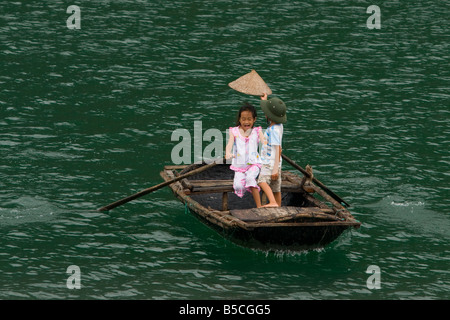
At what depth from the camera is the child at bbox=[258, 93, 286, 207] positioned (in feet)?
64.0

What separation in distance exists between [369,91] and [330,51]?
13.6 feet

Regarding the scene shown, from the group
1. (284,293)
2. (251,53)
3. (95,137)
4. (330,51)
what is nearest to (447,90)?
(330,51)

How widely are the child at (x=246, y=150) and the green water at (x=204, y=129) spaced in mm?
1504

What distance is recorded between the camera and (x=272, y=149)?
19812 millimetres

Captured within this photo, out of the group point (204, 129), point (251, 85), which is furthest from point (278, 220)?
point (204, 129)

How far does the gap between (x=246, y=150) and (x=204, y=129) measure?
318 inches

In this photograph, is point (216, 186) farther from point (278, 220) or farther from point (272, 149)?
point (278, 220)

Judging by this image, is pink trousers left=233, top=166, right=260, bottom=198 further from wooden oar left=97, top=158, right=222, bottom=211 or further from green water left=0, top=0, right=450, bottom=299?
green water left=0, top=0, right=450, bottom=299

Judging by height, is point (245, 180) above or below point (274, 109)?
below

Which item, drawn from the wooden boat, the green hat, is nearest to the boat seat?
the wooden boat

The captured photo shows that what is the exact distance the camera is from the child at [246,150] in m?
19.9

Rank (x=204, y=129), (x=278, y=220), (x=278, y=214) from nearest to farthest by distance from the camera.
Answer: (x=278, y=220) < (x=278, y=214) < (x=204, y=129)

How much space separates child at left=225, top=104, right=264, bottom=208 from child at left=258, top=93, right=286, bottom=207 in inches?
7.8

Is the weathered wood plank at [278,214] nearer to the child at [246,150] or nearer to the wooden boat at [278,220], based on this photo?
the wooden boat at [278,220]
